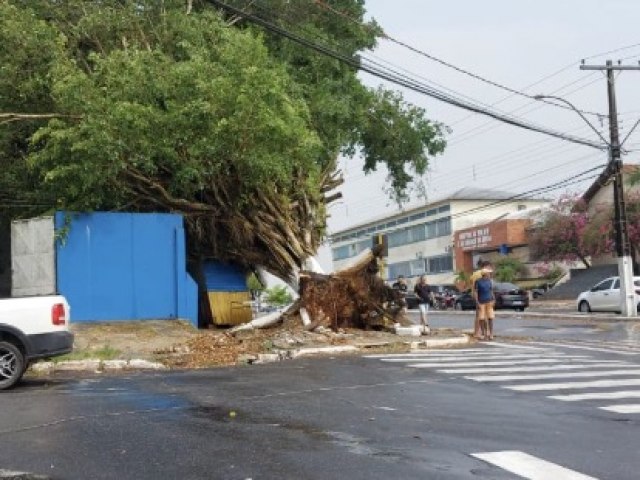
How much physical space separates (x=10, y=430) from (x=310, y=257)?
43.2 feet

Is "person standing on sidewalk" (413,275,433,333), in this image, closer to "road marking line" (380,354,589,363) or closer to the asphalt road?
"road marking line" (380,354,589,363)

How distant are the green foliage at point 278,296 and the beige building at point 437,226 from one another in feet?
153

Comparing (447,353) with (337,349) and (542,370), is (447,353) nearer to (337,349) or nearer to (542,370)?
(337,349)

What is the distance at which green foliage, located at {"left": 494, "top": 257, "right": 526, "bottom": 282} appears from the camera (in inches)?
2226

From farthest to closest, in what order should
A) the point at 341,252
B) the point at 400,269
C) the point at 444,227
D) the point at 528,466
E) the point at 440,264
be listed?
the point at 341,252 < the point at 400,269 < the point at 440,264 < the point at 444,227 < the point at 528,466

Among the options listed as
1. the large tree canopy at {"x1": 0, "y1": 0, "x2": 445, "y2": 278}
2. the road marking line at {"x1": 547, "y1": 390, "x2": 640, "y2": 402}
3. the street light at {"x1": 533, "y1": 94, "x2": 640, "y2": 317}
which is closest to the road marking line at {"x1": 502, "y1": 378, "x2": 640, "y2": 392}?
the road marking line at {"x1": 547, "y1": 390, "x2": 640, "y2": 402}

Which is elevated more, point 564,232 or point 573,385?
point 564,232

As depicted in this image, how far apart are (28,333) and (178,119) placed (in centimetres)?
695

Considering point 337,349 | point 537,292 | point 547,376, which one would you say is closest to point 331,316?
point 337,349

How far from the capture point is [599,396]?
9.98 m

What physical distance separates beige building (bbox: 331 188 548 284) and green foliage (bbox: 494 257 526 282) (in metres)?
10.9

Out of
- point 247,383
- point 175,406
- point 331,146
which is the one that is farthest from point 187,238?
point 175,406

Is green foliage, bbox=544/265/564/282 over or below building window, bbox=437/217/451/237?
below

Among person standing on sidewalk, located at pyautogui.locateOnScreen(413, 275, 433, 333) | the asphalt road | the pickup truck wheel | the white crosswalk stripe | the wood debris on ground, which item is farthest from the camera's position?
person standing on sidewalk, located at pyautogui.locateOnScreen(413, 275, 433, 333)
